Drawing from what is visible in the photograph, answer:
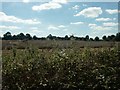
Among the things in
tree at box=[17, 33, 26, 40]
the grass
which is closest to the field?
the grass

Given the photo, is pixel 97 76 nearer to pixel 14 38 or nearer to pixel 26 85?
pixel 26 85

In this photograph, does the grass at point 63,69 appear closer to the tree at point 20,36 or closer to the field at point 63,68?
the field at point 63,68

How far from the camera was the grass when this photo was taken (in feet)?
20.5

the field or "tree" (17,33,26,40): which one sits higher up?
"tree" (17,33,26,40)

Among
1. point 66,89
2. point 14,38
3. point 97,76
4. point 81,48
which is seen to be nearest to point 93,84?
point 97,76

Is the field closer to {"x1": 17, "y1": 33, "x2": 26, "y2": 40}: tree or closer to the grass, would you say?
the grass

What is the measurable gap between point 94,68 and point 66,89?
29.5 inches

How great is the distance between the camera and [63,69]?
6410 mm

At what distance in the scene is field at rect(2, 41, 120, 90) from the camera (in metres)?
6.24

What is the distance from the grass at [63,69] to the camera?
6238mm

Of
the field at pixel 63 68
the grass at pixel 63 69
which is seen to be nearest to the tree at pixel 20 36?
the field at pixel 63 68

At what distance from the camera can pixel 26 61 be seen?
6.68 meters

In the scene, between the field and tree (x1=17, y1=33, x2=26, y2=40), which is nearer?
the field

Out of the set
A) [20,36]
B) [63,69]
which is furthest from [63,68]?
[20,36]
